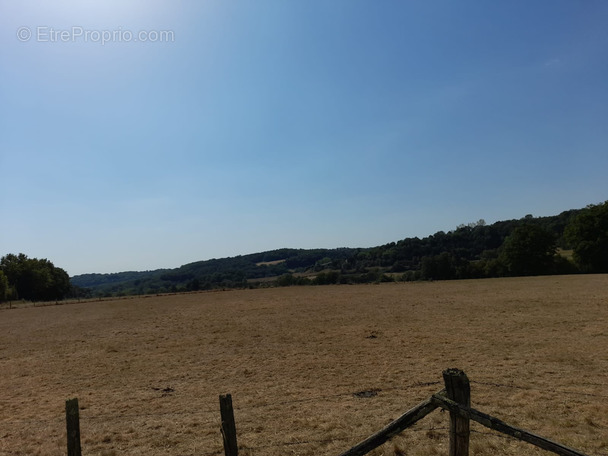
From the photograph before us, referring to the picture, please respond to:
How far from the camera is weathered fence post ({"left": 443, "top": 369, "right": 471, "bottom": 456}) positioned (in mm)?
4199

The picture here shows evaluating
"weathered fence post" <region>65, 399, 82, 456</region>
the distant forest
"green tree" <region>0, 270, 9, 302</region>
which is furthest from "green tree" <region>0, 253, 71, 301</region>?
"weathered fence post" <region>65, 399, 82, 456</region>

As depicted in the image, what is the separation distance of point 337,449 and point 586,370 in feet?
28.6

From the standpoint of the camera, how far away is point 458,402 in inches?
168

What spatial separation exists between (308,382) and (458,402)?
8.11 metres

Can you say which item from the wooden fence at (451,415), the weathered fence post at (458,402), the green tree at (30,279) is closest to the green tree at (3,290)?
the green tree at (30,279)

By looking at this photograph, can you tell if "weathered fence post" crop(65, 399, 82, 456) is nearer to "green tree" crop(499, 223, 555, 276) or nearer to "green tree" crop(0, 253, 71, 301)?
"green tree" crop(499, 223, 555, 276)

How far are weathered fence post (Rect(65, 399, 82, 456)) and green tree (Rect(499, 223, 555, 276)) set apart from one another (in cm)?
7460

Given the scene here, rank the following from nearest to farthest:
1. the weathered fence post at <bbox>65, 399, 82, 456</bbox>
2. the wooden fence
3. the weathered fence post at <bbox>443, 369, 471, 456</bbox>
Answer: the wooden fence < the weathered fence post at <bbox>443, 369, 471, 456</bbox> < the weathered fence post at <bbox>65, 399, 82, 456</bbox>

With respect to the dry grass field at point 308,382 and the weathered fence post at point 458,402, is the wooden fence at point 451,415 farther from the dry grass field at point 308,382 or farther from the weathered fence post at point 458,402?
the dry grass field at point 308,382

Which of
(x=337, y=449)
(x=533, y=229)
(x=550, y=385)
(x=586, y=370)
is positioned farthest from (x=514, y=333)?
(x=533, y=229)

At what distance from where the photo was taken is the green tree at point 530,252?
217 feet

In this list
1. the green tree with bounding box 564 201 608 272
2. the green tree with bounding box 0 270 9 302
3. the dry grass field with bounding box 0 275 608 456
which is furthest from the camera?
the green tree with bounding box 0 270 9 302

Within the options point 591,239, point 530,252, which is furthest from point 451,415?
point 530,252

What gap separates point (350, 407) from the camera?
29.8 feet
